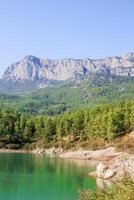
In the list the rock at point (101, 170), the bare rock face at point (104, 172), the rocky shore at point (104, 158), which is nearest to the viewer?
the rocky shore at point (104, 158)

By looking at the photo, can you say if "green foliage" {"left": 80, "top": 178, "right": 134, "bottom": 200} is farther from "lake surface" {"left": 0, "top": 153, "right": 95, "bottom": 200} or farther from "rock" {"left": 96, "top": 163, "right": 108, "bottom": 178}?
"rock" {"left": 96, "top": 163, "right": 108, "bottom": 178}

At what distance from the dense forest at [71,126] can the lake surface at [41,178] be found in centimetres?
1842

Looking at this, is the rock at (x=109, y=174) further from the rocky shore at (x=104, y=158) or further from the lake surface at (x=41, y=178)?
the lake surface at (x=41, y=178)

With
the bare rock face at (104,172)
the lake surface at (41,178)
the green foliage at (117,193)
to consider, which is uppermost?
the green foliage at (117,193)

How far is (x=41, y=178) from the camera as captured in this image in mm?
89188

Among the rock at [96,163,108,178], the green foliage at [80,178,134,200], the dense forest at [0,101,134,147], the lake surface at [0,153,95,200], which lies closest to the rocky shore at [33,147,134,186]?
the rock at [96,163,108,178]

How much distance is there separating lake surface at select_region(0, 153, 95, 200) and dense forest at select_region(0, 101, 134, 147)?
1842 cm

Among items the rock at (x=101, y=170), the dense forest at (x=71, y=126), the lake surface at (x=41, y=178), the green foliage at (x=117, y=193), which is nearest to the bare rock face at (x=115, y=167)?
the rock at (x=101, y=170)

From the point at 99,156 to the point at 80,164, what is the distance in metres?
11.5

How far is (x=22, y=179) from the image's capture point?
87.4 meters

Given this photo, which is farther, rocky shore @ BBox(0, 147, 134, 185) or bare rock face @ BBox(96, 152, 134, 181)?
bare rock face @ BBox(96, 152, 134, 181)

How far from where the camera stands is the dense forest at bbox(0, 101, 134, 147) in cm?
13150

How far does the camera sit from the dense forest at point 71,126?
13150 cm

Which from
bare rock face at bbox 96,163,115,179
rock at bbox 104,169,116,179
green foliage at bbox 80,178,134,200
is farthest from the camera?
bare rock face at bbox 96,163,115,179
